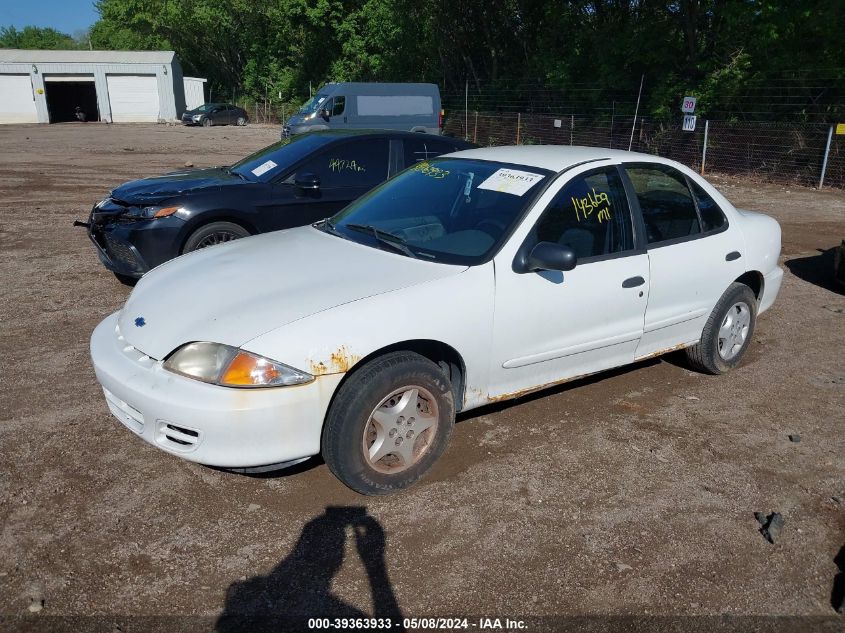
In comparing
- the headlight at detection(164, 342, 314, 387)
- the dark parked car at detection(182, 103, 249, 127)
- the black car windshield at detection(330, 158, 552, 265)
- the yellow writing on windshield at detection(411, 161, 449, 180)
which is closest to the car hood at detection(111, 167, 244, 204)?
the black car windshield at detection(330, 158, 552, 265)

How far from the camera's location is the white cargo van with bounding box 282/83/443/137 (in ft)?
78.4

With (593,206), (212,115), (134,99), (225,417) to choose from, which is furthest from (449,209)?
(134,99)

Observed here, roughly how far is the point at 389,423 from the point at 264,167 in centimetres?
437

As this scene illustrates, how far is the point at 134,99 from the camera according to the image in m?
44.5

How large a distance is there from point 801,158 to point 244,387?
1779 centimetres

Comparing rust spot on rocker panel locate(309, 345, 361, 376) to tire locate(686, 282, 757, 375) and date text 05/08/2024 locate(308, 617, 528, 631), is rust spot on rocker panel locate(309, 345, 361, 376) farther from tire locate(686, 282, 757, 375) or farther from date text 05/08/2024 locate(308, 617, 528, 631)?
tire locate(686, 282, 757, 375)

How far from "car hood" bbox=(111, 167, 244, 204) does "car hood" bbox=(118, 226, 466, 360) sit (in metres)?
2.43

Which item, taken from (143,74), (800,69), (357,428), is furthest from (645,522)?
(143,74)

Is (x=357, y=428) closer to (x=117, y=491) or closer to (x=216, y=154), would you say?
(x=117, y=491)

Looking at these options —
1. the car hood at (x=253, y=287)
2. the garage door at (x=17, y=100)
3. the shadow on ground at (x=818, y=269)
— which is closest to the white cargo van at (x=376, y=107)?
the shadow on ground at (x=818, y=269)

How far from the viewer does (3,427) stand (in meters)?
3.93

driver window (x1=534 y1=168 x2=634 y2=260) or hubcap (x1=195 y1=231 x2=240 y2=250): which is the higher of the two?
driver window (x1=534 y1=168 x2=634 y2=260)

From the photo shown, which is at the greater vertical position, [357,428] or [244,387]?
[244,387]

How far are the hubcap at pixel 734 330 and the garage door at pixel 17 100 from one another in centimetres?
4706
